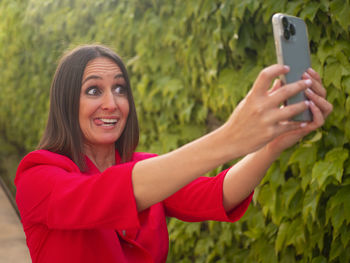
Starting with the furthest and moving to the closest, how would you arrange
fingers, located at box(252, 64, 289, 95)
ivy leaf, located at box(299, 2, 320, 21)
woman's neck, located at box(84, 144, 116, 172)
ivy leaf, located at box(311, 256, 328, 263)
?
ivy leaf, located at box(311, 256, 328, 263) < ivy leaf, located at box(299, 2, 320, 21) < woman's neck, located at box(84, 144, 116, 172) < fingers, located at box(252, 64, 289, 95)

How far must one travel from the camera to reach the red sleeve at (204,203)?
1.56 meters

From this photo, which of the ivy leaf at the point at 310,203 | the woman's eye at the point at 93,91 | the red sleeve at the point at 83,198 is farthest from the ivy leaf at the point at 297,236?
the red sleeve at the point at 83,198

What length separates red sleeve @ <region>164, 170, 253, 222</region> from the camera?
1.56 metres

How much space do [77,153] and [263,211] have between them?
1119 millimetres

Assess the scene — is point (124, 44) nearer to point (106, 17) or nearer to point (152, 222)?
point (106, 17)

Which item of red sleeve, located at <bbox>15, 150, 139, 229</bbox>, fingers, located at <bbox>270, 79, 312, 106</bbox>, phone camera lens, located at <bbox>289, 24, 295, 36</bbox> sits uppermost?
phone camera lens, located at <bbox>289, 24, 295, 36</bbox>

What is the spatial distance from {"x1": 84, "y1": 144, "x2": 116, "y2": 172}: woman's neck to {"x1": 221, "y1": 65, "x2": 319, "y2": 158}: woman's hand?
891 millimetres

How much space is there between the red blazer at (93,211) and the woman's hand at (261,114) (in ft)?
0.99

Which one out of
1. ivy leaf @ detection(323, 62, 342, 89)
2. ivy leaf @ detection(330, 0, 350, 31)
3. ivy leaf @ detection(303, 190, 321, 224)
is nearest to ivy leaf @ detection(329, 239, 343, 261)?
ivy leaf @ detection(303, 190, 321, 224)

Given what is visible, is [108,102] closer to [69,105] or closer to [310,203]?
[69,105]

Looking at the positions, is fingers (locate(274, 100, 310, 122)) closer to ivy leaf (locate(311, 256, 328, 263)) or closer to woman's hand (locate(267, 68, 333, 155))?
woman's hand (locate(267, 68, 333, 155))

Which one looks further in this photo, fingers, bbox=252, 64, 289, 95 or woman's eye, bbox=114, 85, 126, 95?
woman's eye, bbox=114, 85, 126, 95

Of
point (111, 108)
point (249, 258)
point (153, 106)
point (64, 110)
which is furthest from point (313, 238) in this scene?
point (153, 106)

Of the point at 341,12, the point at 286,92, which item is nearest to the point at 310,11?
the point at 341,12
